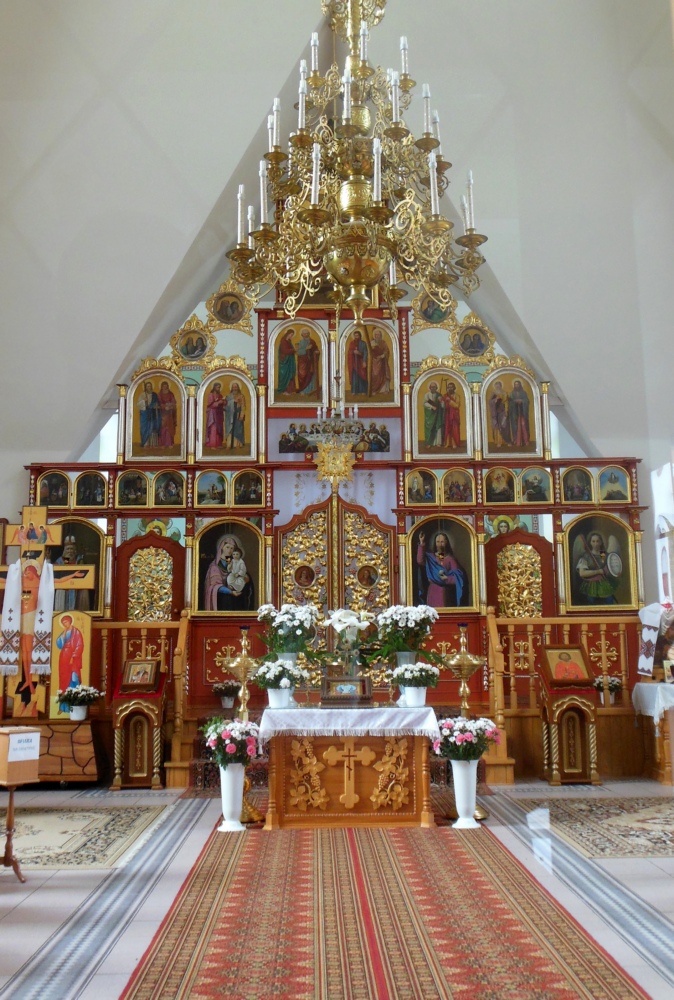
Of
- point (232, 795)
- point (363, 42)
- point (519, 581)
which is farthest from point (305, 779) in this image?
point (363, 42)

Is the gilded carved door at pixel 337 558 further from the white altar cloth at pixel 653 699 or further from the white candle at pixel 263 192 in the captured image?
the white candle at pixel 263 192

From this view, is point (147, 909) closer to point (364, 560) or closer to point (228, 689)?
point (228, 689)

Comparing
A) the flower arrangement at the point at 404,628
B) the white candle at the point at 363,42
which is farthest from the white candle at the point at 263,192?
the flower arrangement at the point at 404,628

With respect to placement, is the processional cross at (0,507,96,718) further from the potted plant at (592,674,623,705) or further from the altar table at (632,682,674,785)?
the altar table at (632,682,674,785)

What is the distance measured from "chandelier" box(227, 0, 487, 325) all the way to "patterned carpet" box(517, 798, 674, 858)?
3.77 meters

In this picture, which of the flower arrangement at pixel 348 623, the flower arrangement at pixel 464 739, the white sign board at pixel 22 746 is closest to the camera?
the white sign board at pixel 22 746

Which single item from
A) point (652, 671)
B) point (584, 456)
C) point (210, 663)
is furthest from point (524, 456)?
point (210, 663)

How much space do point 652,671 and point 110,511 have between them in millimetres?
6119

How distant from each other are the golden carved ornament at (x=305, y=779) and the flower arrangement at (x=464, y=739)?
2.95 ft

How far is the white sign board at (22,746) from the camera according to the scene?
5.25 metres

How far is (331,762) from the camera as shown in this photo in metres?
6.80

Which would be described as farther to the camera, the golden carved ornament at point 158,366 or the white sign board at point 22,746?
the golden carved ornament at point 158,366

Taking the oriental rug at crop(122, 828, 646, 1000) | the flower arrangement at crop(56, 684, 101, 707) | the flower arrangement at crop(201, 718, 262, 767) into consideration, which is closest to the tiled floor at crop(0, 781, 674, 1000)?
the oriental rug at crop(122, 828, 646, 1000)

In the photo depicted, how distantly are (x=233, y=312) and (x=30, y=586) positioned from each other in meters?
4.08
